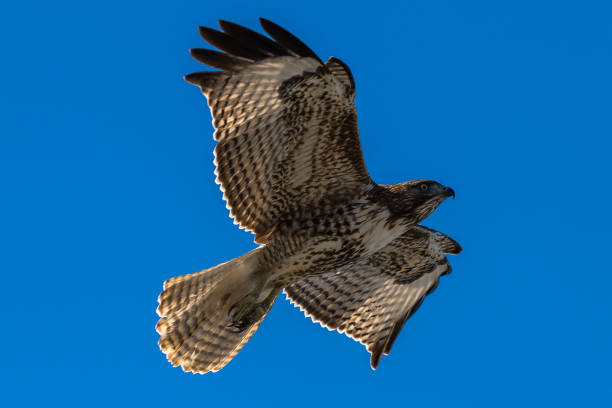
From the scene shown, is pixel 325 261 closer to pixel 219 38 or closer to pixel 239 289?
pixel 239 289

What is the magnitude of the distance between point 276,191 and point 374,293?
2.17 m

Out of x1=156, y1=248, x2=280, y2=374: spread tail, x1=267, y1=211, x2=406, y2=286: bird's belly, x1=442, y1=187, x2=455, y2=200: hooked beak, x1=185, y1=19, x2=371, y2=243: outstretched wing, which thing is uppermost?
x1=442, y1=187, x2=455, y2=200: hooked beak

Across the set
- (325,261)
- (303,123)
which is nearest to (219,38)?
(303,123)

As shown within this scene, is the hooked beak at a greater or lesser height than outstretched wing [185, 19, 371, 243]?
greater

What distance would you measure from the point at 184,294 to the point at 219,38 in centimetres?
260

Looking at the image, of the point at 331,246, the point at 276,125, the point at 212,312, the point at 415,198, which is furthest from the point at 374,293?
the point at 276,125

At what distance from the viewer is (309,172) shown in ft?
28.7

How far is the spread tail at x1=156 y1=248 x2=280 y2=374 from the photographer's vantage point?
8.86 meters

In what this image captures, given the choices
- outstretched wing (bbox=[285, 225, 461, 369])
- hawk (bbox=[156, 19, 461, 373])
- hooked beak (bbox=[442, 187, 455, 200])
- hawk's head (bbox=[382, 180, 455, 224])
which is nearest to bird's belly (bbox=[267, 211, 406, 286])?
hawk (bbox=[156, 19, 461, 373])

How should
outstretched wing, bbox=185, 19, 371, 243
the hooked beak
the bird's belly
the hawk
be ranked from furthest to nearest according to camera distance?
the hooked beak
the bird's belly
the hawk
outstretched wing, bbox=185, 19, 371, 243

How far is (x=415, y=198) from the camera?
8812 millimetres

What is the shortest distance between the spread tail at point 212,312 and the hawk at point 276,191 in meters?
0.01

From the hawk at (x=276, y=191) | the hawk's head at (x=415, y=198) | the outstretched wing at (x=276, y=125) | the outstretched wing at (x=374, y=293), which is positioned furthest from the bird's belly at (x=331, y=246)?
the outstretched wing at (x=374, y=293)

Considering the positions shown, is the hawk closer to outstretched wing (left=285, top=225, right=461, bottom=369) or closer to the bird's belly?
the bird's belly
